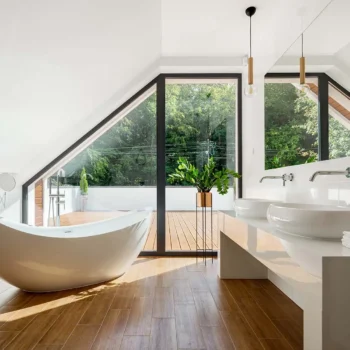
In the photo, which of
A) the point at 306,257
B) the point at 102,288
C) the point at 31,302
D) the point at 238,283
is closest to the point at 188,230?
the point at 238,283

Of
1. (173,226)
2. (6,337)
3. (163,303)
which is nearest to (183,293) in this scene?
(163,303)

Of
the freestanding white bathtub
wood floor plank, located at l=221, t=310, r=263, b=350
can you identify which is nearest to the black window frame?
wood floor plank, located at l=221, t=310, r=263, b=350

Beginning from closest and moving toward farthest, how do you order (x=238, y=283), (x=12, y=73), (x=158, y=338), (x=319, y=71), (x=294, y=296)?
(x=158, y=338) < (x=319, y=71) < (x=12, y=73) < (x=294, y=296) < (x=238, y=283)

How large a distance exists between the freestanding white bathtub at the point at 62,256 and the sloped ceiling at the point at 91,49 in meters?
1.05

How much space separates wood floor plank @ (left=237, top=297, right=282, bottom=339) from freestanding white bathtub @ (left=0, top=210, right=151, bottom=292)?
1.15 metres

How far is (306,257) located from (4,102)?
249 cm

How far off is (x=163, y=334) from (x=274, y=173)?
1801 millimetres

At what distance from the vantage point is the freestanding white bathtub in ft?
7.57

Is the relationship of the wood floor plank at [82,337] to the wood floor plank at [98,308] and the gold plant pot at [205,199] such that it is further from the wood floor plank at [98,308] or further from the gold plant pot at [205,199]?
the gold plant pot at [205,199]

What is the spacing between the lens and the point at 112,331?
1.91 meters

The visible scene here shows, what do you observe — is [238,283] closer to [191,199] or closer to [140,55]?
[191,199]

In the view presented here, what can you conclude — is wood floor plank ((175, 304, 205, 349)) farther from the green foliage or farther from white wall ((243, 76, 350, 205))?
the green foliage

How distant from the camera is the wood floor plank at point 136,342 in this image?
1.72m

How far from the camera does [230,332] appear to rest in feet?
6.20
